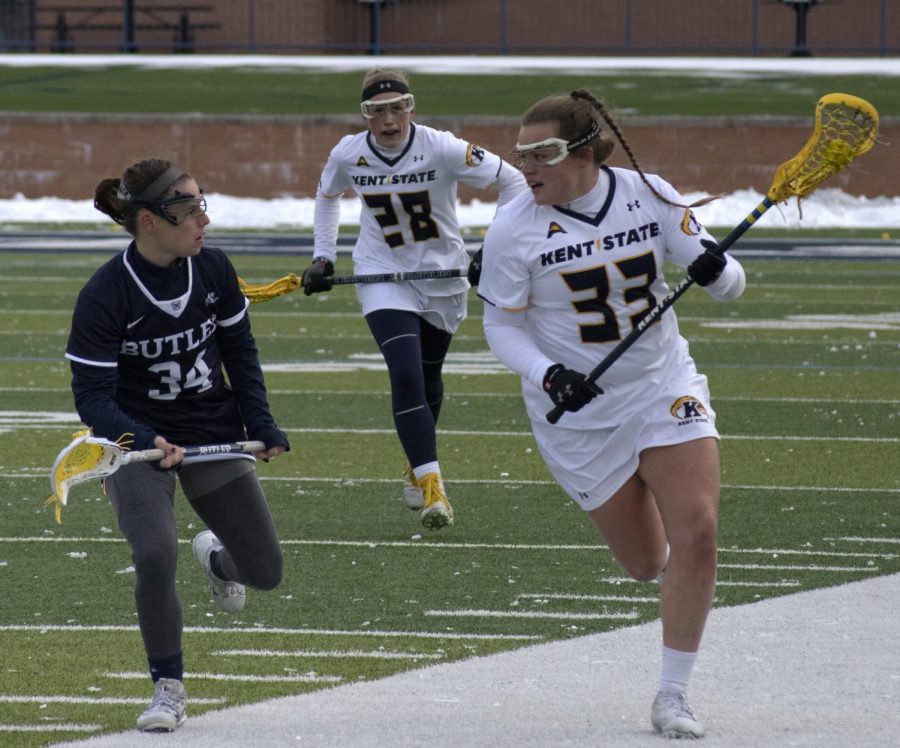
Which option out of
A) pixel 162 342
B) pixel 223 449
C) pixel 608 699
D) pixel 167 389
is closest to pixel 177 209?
pixel 162 342

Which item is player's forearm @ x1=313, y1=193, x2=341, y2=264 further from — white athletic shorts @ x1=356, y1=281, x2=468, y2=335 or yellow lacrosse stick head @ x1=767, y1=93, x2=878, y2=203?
yellow lacrosse stick head @ x1=767, y1=93, x2=878, y2=203

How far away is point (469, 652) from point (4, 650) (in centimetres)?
148

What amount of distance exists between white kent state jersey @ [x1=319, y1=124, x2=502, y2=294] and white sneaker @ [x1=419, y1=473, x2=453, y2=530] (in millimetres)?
1046

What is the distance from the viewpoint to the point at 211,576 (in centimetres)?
617

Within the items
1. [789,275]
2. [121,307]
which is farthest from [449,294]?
[789,275]

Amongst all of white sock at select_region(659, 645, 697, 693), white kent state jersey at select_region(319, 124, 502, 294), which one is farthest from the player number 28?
white sock at select_region(659, 645, 697, 693)

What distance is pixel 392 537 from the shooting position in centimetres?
830

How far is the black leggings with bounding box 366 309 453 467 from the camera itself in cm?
859

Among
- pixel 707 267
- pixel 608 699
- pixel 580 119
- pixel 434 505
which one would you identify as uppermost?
pixel 580 119

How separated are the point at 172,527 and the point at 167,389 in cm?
43

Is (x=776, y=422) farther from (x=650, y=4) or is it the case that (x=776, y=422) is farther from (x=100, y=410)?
(x=650, y=4)

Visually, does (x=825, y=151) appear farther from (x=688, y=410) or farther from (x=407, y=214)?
(x=407, y=214)

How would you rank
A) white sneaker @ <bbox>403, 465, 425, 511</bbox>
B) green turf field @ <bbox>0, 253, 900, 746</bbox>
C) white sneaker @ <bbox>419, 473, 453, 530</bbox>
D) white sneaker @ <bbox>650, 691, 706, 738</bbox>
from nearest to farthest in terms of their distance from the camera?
1. white sneaker @ <bbox>650, 691, 706, 738</bbox>
2. green turf field @ <bbox>0, 253, 900, 746</bbox>
3. white sneaker @ <bbox>419, 473, 453, 530</bbox>
4. white sneaker @ <bbox>403, 465, 425, 511</bbox>

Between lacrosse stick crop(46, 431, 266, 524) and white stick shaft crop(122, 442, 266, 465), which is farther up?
lacrosse stick crop(46, 431, 266, 524)
